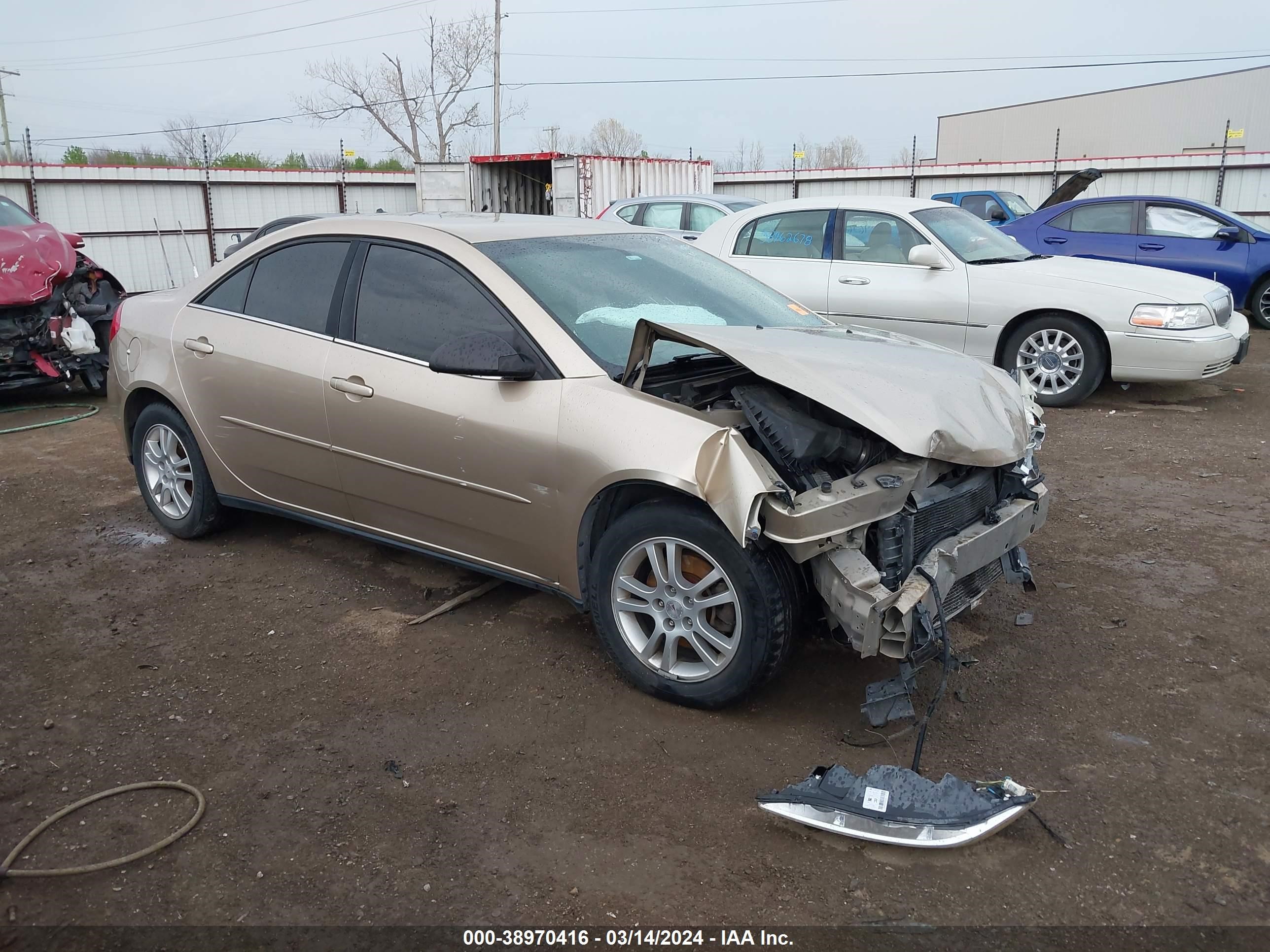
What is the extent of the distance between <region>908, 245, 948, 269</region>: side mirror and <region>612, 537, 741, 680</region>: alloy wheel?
5.34m

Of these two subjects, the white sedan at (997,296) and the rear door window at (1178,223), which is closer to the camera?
the white sedan at (997,296)

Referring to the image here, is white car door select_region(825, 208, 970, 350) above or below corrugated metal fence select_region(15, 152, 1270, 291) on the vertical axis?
below

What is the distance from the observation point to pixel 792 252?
8.69 meters

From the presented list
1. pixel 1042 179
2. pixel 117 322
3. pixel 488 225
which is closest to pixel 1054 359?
pixel 488 225

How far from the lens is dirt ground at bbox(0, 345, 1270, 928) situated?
2562 millimetres

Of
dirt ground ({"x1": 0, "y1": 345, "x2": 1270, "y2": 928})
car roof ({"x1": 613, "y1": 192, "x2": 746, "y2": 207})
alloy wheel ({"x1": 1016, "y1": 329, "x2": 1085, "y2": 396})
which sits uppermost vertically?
car roof ({"x1": 613, "y1": 192, "x2": 746, "y2": 207})

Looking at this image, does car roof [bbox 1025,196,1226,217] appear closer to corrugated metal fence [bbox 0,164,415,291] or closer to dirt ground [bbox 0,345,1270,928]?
dirt ground [bbox 0,345,1270,928]

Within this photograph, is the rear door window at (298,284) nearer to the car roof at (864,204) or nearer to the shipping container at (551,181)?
the car roof at (864,204)

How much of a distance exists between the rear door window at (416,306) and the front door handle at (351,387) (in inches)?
6.5

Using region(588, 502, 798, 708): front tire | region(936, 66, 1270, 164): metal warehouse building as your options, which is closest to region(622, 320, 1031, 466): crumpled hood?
region(588, 502, 798, 708): front tire

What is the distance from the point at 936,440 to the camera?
318 centimetres

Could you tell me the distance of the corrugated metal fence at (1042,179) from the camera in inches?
691

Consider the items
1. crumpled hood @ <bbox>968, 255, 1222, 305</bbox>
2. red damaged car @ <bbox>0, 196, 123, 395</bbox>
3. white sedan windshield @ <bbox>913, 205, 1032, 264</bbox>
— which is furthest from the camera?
red damaged car @ <bbox>0, 196, 123, 395</bbox>

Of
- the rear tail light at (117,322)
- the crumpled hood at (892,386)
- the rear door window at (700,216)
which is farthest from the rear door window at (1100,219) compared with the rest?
the rear tail light at (117,322)
